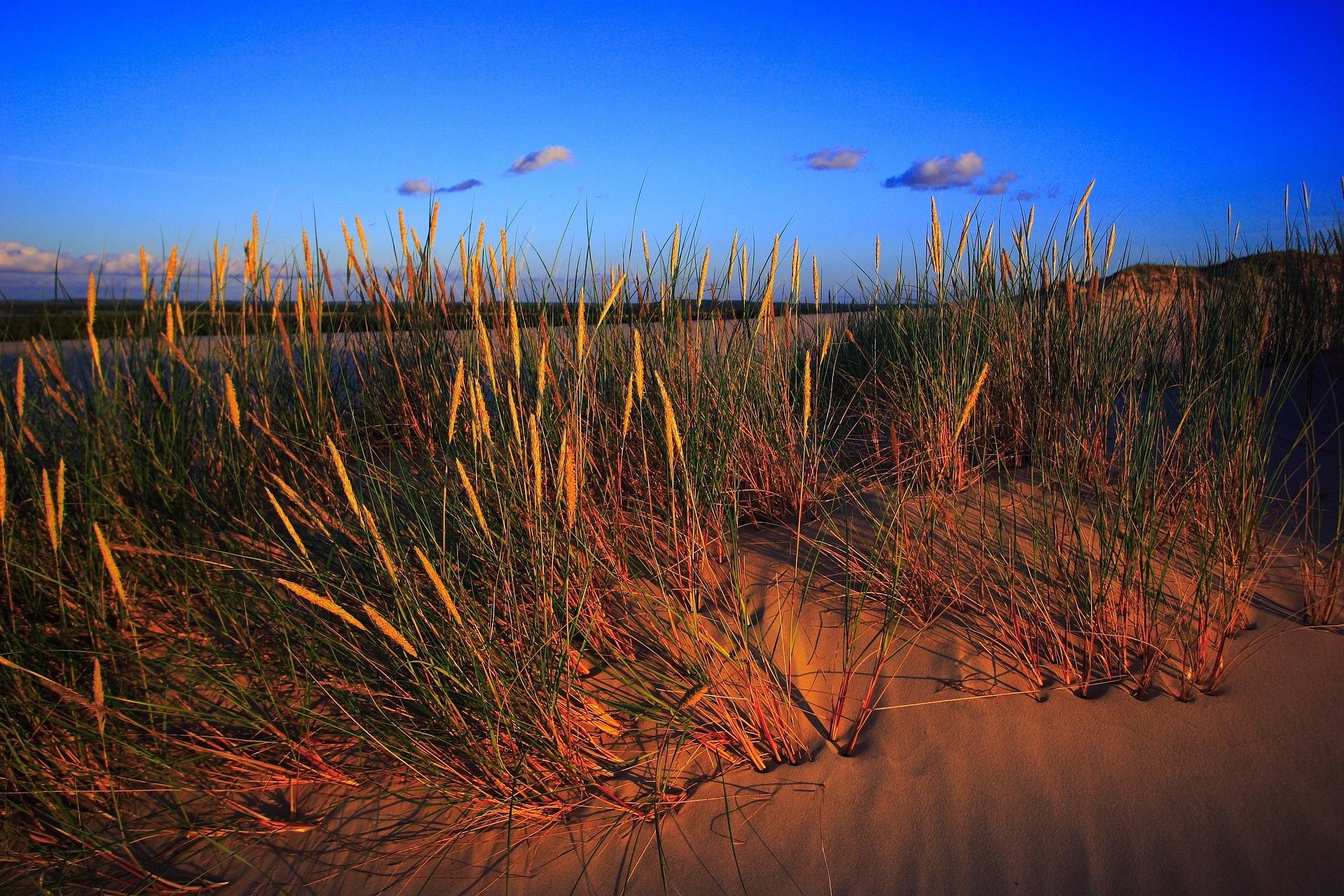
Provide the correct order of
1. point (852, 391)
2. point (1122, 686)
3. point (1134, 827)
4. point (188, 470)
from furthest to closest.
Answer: point (852, 391), point (188, 470), point (1122, 686), point (1134, 827)

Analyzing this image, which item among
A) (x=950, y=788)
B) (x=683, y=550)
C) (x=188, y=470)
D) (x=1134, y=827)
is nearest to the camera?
(x=1134, y=827)

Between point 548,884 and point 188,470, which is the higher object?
point 188,470

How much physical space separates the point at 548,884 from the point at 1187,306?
3.06 metres

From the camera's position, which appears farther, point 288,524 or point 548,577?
point 548,577

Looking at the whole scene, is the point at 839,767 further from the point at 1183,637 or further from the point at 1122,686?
the point at 1183,637

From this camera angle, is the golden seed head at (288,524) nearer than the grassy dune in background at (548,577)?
Yes

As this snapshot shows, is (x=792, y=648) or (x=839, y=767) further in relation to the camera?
(x=792, y=648)

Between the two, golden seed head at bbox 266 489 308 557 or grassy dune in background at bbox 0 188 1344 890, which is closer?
golden seed head at bbox 266 489 308 557

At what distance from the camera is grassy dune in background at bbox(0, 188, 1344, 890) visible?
159 cm

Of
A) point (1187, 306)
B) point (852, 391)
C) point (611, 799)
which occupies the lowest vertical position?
point (611, 799)

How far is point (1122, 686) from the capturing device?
173 cm

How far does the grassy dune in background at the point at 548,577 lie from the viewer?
159 cm

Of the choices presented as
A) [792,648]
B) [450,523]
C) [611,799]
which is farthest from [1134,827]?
[450,523]

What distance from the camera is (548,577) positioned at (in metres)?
1.75
